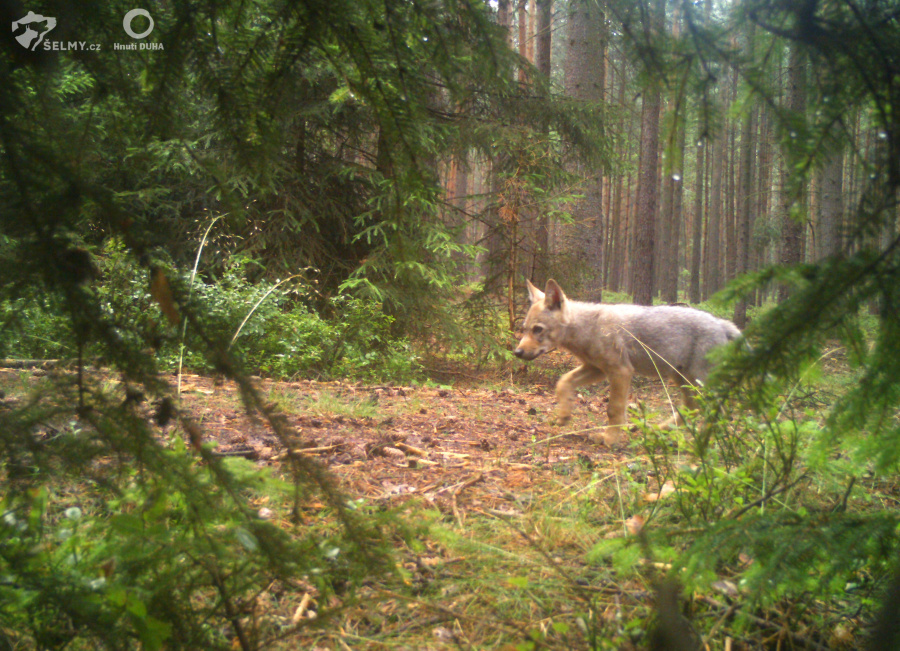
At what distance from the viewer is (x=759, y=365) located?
1687mm

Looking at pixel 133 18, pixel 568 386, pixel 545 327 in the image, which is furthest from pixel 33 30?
pixel 545 327

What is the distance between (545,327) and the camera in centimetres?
694

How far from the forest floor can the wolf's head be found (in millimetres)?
719

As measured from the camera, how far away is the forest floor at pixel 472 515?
7.09 feet

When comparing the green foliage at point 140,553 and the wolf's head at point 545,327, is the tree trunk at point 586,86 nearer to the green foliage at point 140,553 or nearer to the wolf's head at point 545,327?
the wolf's head at point 545,327

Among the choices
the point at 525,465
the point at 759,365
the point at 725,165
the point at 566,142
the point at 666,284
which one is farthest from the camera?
the point at 725,165

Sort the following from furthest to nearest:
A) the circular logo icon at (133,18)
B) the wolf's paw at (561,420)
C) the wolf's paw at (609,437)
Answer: the wolf's paw at (561,420) < the wolf's paw at (609,437) < the circular logo icon at (133,18)

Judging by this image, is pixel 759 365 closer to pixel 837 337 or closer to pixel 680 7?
pixel 837 337

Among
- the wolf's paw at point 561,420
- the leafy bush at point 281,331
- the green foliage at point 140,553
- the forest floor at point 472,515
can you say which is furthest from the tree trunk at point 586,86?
the green foliage at point 140,553

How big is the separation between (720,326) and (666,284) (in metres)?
21.5

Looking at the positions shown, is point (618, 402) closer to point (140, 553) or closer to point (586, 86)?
point (140, 553)

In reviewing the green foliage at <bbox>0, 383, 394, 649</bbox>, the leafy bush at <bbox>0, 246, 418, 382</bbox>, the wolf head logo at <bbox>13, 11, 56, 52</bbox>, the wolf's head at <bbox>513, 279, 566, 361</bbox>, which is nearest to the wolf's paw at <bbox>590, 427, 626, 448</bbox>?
the wolf's head at <bbox>513, 279, 566, 361</bbox>

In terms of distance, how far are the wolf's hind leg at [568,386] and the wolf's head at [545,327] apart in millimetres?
470

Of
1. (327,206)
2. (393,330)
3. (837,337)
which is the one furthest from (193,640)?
(327,206)
